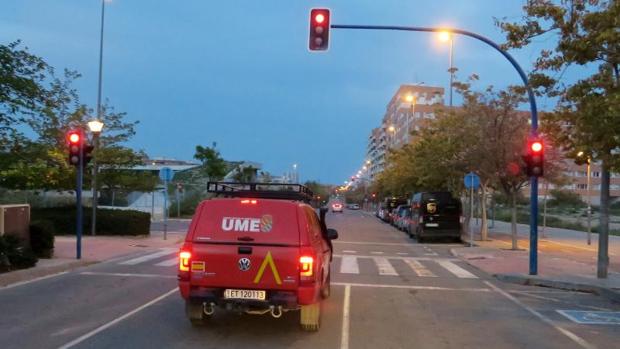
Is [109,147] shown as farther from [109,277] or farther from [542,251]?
[542,251]

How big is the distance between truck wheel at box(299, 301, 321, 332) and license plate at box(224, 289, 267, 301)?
0.64m

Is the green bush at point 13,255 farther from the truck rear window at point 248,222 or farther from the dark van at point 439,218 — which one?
the dark van at point 439,218

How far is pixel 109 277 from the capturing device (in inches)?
571

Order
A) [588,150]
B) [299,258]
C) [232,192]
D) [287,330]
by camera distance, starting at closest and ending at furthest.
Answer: [299,258] < [287,330] < [232,192] < [588,150]

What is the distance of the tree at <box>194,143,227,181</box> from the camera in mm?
63250

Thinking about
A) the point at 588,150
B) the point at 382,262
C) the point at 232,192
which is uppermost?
the point at 588,150

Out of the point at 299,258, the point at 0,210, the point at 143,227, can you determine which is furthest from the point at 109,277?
the point at 143,227

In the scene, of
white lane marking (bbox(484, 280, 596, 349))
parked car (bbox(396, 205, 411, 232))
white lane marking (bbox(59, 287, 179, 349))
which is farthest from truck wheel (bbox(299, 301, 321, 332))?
parked car (bbox(396, 205, 411, 232))

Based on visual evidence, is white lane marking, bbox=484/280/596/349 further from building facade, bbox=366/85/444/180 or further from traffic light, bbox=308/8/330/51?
building facade, bbox=366/85/444/180

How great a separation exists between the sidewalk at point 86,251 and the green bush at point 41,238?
34cm

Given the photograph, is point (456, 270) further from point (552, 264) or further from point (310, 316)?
point (310, 316)

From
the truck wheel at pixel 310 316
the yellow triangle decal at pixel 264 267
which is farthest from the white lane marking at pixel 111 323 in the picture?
the truck wheel at pixel 310 316

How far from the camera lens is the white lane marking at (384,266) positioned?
16922mm

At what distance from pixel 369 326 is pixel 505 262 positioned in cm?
1189
